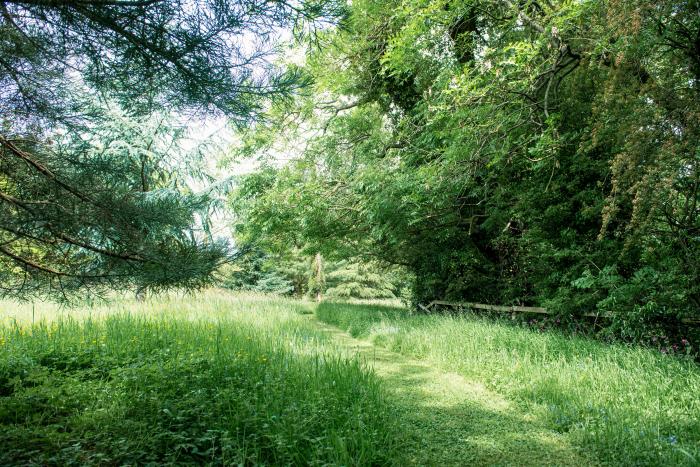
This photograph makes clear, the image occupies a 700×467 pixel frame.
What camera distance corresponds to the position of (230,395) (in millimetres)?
3344

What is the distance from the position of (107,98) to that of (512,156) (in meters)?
5.44

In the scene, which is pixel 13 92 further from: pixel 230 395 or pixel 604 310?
pixel 604 310

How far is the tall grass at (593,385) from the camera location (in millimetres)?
3098

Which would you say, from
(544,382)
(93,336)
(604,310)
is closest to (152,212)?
(93,336)

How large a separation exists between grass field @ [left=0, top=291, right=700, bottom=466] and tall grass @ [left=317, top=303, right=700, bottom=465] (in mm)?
17

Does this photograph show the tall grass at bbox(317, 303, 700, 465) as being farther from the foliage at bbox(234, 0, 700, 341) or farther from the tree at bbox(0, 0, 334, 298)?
the tree at bbox(0, 0, 334, 298)

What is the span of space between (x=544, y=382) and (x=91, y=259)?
463 centimetres

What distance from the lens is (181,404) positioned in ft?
10.2

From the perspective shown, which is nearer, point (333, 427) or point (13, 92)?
point (333, 427)

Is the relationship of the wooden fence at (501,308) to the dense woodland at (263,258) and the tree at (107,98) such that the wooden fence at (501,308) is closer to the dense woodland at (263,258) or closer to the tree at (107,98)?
the dense woodland at (263,258)

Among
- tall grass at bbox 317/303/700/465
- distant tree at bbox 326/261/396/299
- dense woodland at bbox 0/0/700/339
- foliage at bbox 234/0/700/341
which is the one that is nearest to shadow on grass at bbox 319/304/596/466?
tall grass at bbox 317/303/700/465

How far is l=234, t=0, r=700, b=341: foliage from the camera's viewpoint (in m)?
4.08

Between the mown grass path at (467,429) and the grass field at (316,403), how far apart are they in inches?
0.6

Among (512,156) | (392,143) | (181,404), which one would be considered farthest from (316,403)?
(392,143)
